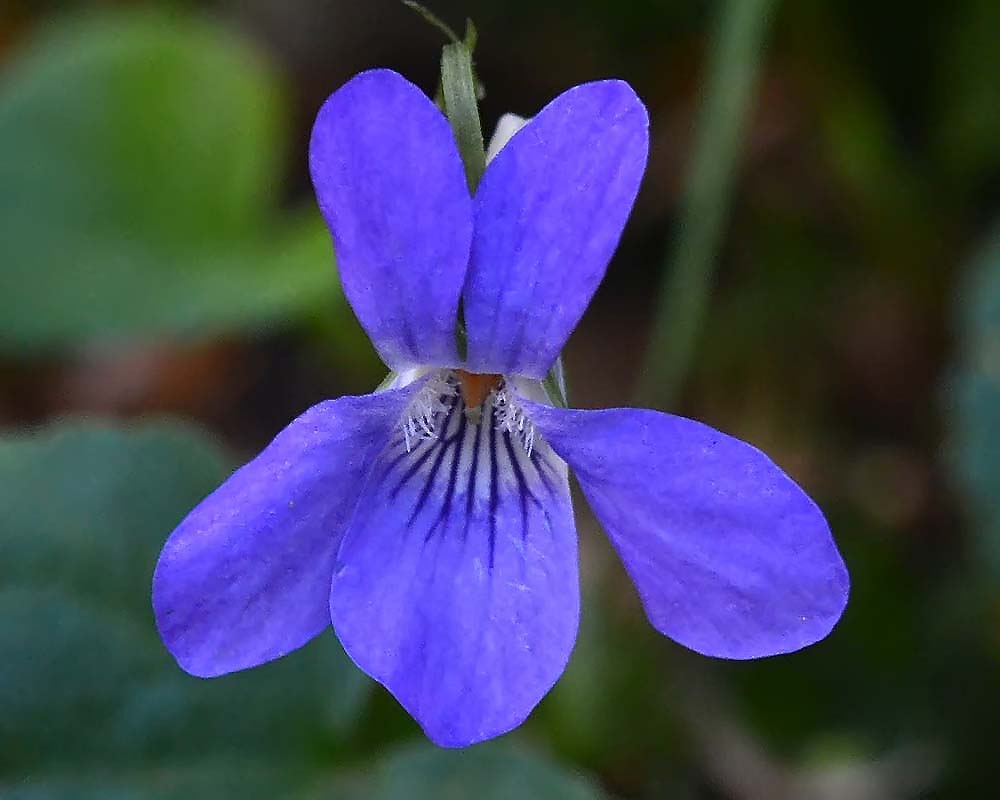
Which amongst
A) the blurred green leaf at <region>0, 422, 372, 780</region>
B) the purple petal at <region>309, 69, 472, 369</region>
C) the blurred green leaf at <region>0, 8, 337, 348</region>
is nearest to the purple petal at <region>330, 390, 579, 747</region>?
the purple petal at <region>309, 69, 472, 369</region>

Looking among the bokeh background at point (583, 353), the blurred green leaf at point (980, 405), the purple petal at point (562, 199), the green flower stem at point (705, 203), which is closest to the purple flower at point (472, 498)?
the purple petal at point (562, 199)

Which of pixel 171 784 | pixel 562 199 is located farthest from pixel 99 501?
pixel 562 199

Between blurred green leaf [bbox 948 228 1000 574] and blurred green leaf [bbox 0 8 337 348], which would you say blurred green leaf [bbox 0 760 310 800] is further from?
blurred green leaf [bbox 948 228 1000 574]

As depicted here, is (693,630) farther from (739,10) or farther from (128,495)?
(739,10)

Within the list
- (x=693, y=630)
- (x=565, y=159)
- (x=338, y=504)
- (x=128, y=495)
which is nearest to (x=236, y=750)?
(x=128, y=495)

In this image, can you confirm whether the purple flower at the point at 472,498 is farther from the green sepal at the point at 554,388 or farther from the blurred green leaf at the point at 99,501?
the blurred green leaf at the point at 99,501

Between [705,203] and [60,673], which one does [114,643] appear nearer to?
[60,673]
